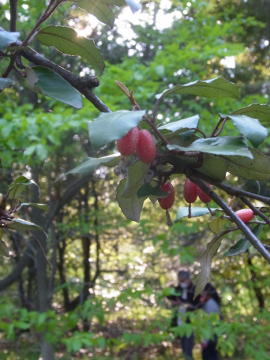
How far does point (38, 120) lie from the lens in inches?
114

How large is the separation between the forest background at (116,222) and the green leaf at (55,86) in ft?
1.11

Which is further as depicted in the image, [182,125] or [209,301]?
[209,301]

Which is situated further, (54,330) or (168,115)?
(168,115)

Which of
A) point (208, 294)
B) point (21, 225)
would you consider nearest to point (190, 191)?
point (21, 225)

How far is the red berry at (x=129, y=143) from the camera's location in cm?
46

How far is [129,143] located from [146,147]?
0.06ft

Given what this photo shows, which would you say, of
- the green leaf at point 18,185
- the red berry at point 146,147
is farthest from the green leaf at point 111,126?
the green leaf at point 18,185

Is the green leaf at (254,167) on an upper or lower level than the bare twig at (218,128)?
lower

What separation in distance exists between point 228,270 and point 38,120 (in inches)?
A: 139

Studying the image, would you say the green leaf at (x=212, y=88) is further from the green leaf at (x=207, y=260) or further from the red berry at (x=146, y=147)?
the green leaf at (x=207, y=260)

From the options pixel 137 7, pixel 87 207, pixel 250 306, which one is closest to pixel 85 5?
pixel 137 7

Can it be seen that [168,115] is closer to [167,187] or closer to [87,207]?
[87,207]

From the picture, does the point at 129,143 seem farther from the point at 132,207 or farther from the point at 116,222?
the point at 116,222

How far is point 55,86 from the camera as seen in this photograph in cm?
56
